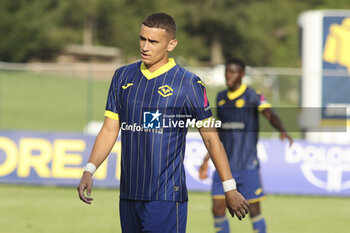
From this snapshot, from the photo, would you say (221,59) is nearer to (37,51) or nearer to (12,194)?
(37,51)

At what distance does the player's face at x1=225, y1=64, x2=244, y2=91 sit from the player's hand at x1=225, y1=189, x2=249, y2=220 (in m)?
4.02

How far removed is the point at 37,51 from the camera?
52000mm

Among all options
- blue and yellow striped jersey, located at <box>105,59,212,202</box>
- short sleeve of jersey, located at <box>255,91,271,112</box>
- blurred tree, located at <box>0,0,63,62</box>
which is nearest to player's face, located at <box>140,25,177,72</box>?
blue and yellow striped jersey, located at <box>105,59,212,202</box>

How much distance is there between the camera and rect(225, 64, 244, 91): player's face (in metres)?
8.89

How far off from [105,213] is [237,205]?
7198mm

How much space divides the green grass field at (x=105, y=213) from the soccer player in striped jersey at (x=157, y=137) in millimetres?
5201

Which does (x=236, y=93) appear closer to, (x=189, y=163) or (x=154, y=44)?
(x=154, y=44)

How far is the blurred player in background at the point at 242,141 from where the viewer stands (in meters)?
8.77

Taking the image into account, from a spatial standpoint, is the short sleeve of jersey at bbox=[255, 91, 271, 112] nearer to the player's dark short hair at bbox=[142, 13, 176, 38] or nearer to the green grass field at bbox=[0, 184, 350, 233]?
the green grass field at bbox=[0, 184, 350, 233]

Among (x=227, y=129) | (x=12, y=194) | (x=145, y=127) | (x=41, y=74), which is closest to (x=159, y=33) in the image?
(x=145, y=127)

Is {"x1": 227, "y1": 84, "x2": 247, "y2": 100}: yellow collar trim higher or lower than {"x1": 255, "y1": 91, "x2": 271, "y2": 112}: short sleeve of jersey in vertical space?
higher

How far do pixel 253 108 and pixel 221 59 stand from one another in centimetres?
5926

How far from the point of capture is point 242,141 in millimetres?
8930

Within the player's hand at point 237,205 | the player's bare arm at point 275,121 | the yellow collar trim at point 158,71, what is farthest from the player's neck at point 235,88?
the player's hand at point 237,205
